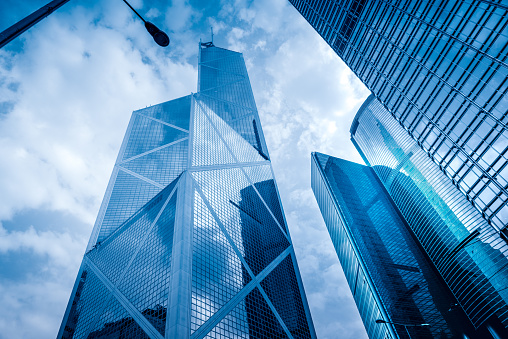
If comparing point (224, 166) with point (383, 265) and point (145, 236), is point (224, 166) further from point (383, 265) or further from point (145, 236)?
point (383, 265)

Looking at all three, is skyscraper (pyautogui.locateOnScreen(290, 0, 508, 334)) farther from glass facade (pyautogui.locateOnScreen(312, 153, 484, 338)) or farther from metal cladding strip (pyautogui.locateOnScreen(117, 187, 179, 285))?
metal cladding strip (pyautogui.locateOnScreen(117, 187, 179, 285))

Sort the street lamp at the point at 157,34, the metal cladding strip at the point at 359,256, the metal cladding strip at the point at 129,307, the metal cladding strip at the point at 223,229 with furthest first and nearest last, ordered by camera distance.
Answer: the metal cladding strip at the point at 359,256, the metal cladding strip at the point at 223,229, the metal cladding strip at the point at 129,307, the street lamp at the point at 157,34

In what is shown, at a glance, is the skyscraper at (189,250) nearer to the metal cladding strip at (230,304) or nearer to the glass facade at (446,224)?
the metal cladding strip at (230,304)

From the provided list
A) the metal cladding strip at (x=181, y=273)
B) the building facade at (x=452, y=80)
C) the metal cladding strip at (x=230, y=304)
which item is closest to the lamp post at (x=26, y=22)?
the metal cladding strip at (x=181, y=273)

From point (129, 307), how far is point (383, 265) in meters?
72.4

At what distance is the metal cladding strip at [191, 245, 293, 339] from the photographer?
28.9m

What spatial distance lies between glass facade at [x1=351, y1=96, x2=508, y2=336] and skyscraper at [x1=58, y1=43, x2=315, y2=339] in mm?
36742

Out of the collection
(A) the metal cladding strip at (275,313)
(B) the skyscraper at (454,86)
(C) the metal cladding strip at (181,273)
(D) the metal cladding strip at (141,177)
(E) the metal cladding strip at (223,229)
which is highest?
(B) the skyscraper at (454,86)

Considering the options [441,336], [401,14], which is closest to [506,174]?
[401,14]

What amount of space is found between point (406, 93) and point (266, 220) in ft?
126

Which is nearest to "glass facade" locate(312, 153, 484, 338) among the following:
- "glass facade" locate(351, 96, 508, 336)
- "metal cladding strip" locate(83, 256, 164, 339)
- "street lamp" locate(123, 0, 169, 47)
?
"glass facade" locate(351, 96, 508, 336)

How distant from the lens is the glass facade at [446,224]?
209 ft

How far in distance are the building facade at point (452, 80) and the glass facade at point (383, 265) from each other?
50862mm

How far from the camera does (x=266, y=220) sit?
63719 millimetres
